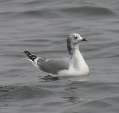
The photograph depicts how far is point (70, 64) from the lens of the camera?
18016mm

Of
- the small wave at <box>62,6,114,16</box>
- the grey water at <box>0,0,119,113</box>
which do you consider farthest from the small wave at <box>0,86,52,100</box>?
the small wave at <box>62,6,114,16</box>

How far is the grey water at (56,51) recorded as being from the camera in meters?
15.6

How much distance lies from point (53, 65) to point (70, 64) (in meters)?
0.40

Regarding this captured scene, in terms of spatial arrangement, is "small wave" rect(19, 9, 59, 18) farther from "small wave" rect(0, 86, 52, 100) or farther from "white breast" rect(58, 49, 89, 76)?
"small wave" rect(0, 86, 52, 100)

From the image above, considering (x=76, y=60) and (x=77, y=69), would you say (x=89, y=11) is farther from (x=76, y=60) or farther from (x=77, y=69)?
(x=77, y=69)

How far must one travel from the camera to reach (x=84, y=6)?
24.9m

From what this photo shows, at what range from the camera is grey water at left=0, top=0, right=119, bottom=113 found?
15594 millimetres

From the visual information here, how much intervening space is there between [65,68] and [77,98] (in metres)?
2.01

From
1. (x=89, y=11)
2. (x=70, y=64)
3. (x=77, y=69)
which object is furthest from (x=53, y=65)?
(x=89, y=11)

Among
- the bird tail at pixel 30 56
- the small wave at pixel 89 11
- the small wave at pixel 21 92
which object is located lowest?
the small wave at pixel 21 92

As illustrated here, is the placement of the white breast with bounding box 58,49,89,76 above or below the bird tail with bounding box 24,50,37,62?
below

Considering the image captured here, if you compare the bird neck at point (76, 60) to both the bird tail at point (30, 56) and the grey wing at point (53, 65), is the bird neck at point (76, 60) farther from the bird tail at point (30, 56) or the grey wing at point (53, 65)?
the bird tail at point (30, 56)

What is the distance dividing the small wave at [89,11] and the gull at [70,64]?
5756 mm

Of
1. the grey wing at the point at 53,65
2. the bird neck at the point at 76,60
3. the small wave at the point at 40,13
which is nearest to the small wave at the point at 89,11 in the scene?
the small wave at the point at 40,13
